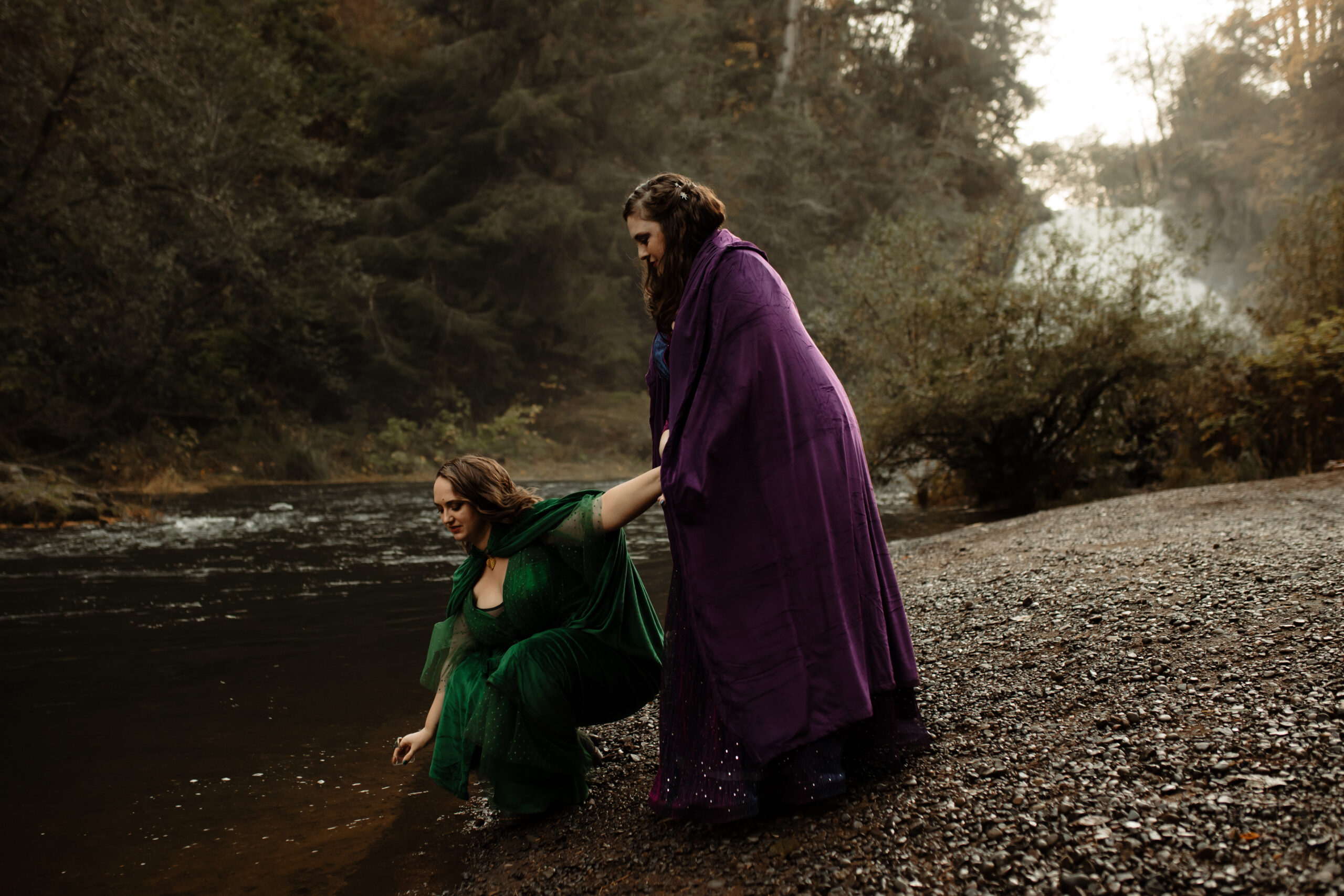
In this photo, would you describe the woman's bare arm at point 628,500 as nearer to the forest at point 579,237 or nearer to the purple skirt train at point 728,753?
the purple skirt train at point 728,753

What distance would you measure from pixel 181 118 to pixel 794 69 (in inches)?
930

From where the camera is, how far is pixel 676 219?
319 centimetres

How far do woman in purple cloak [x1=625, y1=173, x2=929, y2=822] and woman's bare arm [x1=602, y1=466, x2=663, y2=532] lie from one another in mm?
173

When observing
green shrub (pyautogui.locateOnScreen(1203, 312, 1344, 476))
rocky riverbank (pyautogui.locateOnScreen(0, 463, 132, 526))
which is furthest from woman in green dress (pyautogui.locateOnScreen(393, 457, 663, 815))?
rocky riverbank (pyautogui.locateOnScreen(0, 463, 132, 526))

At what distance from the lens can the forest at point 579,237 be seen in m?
12.5

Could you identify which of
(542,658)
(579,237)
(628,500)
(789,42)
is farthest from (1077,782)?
(789,42)

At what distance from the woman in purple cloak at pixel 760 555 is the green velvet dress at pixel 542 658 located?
0.46m

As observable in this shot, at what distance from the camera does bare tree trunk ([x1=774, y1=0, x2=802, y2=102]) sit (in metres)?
35.9

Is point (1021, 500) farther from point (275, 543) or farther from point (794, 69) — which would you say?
point (794, 69)

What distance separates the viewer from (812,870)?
2732mm

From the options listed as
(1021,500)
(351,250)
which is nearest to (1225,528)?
(1021,500)

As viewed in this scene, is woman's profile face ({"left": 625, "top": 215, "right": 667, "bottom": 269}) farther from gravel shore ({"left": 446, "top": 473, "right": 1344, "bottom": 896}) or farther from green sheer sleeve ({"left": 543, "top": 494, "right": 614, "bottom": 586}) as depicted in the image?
gravel shore ({"left": 446, "top": 473, "right": 1344, "bottom": 896})

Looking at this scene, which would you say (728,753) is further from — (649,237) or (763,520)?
(649,237)

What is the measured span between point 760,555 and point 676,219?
44.9 inches
